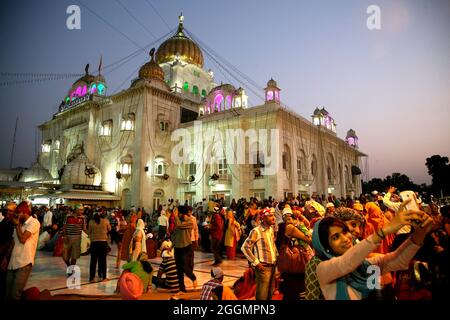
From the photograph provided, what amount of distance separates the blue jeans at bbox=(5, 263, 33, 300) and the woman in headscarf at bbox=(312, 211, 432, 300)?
450 centimetres

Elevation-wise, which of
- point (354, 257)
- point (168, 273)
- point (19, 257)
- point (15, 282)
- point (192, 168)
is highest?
point (192, 168)

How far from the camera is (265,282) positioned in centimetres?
421

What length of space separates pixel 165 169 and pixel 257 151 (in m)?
9.08

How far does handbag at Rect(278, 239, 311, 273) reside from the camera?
3.97 metres

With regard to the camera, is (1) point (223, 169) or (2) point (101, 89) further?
(2) point (101, 89)

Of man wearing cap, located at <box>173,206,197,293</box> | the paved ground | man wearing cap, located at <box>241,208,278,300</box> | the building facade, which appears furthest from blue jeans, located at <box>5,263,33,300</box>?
the building facade

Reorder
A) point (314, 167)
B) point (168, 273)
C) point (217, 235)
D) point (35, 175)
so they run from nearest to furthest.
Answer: point (168, 273), point (217, 235), point (314, 167), point (35, 175)

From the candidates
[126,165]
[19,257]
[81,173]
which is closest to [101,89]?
[81,173]

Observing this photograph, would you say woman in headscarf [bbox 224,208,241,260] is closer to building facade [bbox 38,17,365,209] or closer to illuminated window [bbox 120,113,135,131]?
building facade [bbox 38,17,365,209]

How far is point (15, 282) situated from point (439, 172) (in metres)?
39.9

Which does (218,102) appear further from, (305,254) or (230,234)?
(305,254)

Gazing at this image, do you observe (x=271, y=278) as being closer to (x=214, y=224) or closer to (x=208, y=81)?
(x=214, y=224)

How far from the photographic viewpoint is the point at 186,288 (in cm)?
614
